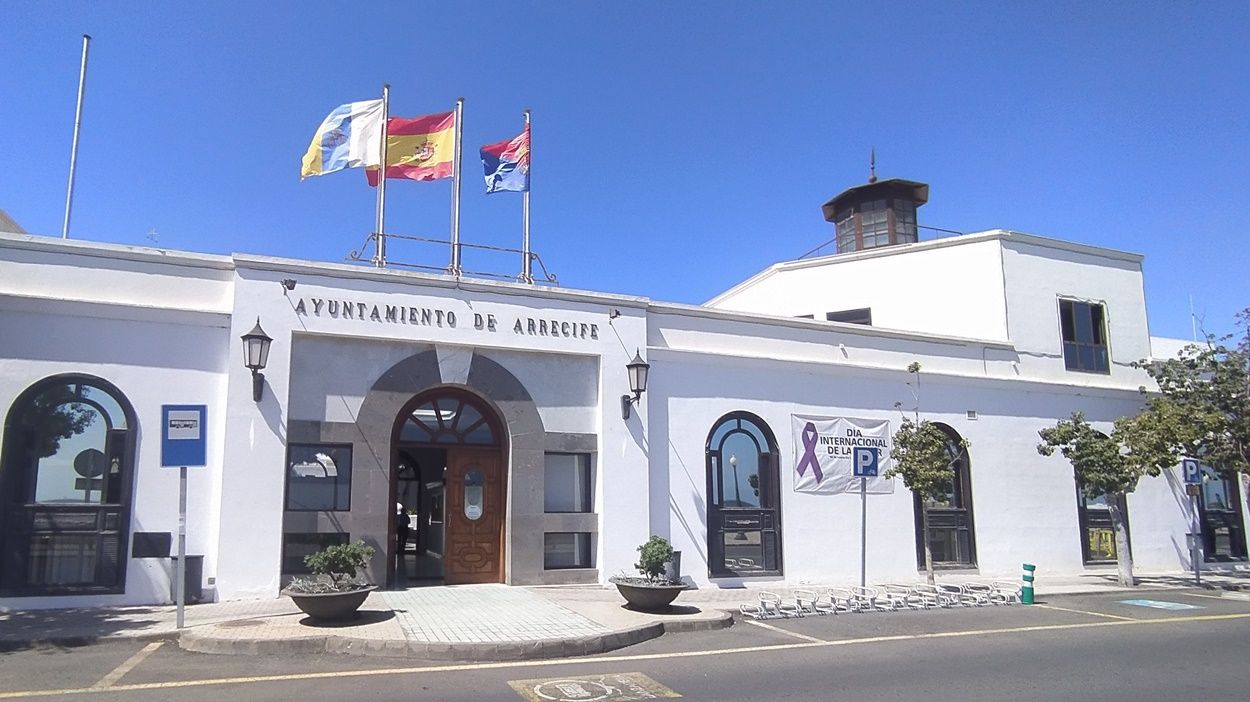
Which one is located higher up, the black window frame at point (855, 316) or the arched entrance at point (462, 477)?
the black window frame at point (855, 316)

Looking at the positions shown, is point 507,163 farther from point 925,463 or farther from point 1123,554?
point 1123,554

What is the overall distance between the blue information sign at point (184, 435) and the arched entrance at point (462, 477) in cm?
361

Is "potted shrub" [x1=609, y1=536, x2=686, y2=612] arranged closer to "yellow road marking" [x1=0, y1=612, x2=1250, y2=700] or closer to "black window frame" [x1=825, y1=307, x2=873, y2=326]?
"yellow road marking" [x1=0, y1=612, x2=1250, y2=700]

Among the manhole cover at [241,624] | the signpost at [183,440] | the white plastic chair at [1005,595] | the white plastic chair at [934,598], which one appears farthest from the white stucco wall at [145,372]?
the white plastic chair at [1005,595]

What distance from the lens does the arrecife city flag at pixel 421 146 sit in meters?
16.0

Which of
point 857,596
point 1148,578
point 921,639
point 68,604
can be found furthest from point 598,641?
point 1148,578

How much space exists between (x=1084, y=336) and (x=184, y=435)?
783 inches

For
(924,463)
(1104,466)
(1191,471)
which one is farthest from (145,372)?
(1191,471)

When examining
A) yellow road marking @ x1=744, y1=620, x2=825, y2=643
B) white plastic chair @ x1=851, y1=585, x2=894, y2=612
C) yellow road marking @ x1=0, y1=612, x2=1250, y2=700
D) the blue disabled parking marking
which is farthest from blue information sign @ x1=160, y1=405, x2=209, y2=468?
the blue disabled parking marking

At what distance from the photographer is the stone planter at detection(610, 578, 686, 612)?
39.9ft

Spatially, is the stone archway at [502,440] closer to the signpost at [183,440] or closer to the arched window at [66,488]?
the signpost at [183,440]

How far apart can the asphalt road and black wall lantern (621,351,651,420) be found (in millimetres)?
4670

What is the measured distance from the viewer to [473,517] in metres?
14.7

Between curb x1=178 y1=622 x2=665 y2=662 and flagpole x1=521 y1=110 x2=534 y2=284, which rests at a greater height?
flagpole x1=521 y1=110 x2=534 y2=284
